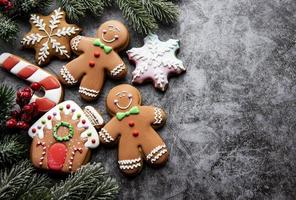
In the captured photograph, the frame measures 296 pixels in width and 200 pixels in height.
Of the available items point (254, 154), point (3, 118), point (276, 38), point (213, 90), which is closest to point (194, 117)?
point (213, 90)

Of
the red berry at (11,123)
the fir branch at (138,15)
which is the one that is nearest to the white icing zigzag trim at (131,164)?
the red berry at (11,123)

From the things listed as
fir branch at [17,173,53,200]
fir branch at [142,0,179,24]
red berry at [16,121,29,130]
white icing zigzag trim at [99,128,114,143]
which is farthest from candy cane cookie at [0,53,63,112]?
fir branch at [142,0,179,24]

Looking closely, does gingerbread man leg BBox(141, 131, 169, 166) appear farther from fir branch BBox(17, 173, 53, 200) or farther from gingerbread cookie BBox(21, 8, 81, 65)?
gingerbread cookie BBox(21, 8, 81, 65)

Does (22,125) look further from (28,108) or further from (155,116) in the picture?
(155,116)

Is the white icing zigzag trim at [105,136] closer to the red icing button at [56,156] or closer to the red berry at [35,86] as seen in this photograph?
the red icing button at [56,156]

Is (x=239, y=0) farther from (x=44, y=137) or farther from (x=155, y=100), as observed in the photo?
(x=44, y=137)

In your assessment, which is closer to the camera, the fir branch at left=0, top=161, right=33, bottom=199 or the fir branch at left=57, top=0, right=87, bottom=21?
the fir branch at left=0, top=161, right=33, bottom=199
